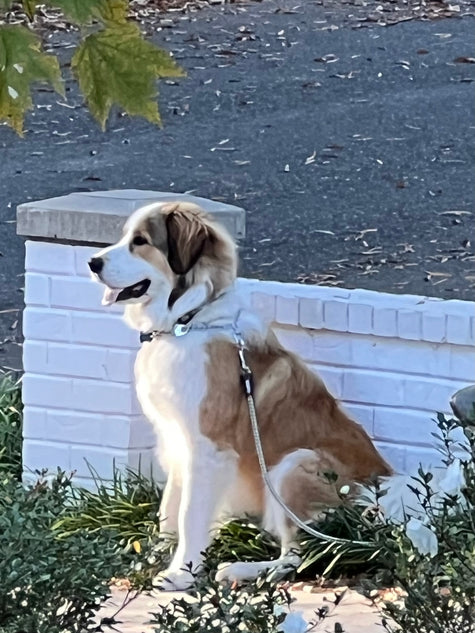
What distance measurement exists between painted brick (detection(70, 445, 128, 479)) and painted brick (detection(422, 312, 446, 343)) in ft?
4.27

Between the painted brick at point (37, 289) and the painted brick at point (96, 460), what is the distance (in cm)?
61

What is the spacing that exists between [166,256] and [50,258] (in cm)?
79

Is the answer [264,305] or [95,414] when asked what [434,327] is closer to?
[264,305]

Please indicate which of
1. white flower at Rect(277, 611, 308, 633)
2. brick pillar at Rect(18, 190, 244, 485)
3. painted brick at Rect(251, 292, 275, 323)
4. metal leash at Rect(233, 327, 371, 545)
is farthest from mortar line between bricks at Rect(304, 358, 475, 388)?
white flower at Rect(277, 611, 308, 633)

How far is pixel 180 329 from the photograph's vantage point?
181 inches

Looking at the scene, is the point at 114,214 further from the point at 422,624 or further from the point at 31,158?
the point at 31,158

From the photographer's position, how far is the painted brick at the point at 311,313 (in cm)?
493

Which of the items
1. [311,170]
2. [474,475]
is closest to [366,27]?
[311,170]

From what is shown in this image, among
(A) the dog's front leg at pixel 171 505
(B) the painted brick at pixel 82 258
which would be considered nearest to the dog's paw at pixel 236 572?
(A) the dog's front leg at pixel 171 505

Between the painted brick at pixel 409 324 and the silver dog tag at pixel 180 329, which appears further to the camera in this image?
the painted brick at pixel 409 324

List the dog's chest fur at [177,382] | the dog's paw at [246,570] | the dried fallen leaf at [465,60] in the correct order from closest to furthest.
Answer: the dog's paw at [246,570] < the dog's chest fur at [177,382] < the dried fallen leaf at [465,60]

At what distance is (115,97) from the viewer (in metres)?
2.17

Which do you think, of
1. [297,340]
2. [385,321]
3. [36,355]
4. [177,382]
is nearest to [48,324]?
[36,355]

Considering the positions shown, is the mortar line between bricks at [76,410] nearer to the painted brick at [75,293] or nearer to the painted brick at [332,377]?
the painted brick at [75,293]
